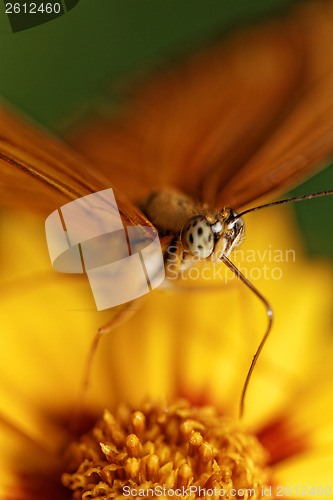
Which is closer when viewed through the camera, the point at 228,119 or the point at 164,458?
the point at 164,458

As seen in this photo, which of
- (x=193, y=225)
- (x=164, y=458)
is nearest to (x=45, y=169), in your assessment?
(x=193, y=225)

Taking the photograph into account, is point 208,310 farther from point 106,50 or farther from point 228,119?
point 106,50

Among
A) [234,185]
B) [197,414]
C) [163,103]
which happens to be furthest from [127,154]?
[197,414]

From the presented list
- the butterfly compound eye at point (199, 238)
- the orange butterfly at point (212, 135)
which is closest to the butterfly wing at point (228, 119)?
the orange butterfly at point (212, 135)

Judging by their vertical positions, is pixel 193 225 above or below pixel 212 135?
below

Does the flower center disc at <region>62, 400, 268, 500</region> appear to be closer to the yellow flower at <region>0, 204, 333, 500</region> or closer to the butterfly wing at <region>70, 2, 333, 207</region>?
the yellow flower at <region>0, 204, 333, 500</region>

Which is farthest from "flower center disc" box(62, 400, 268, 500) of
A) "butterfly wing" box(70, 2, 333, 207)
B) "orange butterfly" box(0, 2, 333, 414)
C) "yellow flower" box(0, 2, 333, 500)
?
"butterfly wing" box(70, 2, 333, 207)

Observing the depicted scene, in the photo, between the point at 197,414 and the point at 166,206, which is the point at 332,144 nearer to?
the point at 166,206
